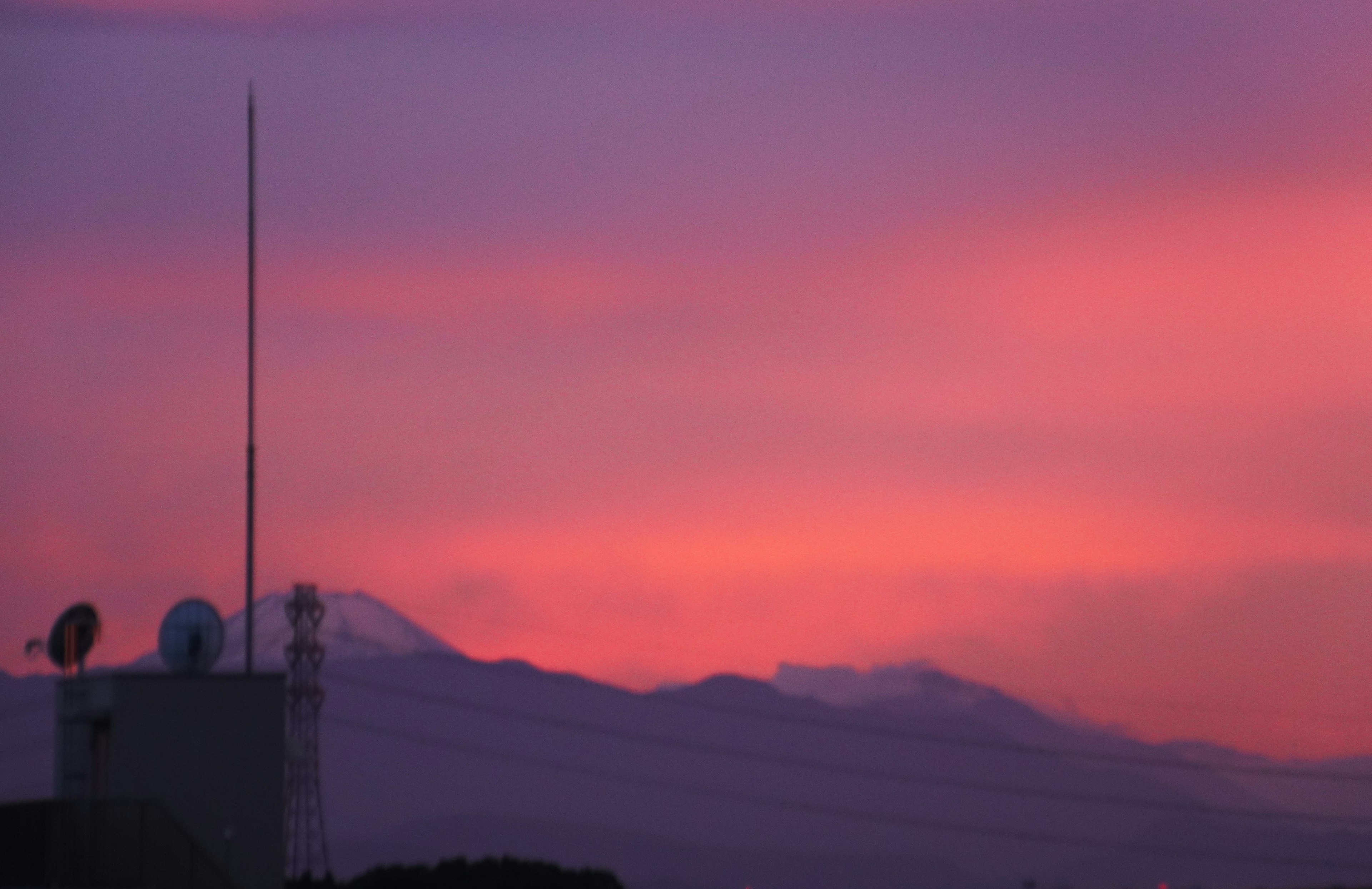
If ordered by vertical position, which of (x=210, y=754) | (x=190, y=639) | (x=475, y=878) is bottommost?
(x=475, y=878)

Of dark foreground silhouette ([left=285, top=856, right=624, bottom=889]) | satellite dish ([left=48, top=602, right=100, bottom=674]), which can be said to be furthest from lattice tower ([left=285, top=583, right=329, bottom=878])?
satellite dish ([left=48, top=602, right=100, bottom=674])

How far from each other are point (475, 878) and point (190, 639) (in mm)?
28132

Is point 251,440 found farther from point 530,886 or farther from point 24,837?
point 530,886

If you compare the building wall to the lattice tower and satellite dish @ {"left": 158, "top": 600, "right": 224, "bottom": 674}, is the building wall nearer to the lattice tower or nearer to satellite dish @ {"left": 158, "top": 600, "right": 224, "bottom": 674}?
satellite dish @ {"left": 158, "top": 600, "right": 224, "bottom": 674}

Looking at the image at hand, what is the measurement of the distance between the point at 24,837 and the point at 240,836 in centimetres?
473

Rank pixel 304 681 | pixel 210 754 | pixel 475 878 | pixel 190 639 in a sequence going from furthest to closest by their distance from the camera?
pixel 304 681 → pixel 475 878 → pixel 190 639 → pixel 210 754

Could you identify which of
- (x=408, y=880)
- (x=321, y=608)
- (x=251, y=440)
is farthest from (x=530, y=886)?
(x=251, y=440)

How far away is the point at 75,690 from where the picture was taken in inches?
1791

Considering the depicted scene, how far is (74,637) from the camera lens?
4809 centimetres

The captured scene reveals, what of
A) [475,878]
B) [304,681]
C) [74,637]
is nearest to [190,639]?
[74,637]

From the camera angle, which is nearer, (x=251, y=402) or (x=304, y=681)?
(x=251, y=402)

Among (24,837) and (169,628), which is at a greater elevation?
(169,628)

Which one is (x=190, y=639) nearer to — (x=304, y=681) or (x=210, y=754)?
(x=210, y=754)

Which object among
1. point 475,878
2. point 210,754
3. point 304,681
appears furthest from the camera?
point 304,681
